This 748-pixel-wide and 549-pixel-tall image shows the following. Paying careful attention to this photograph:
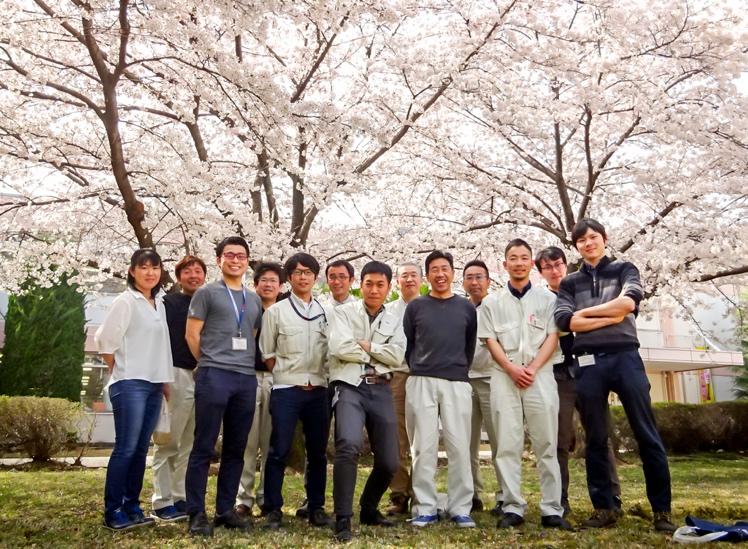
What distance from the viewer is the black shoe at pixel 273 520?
3.98 m

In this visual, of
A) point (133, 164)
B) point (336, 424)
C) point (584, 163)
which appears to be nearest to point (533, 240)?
point (584, 163)

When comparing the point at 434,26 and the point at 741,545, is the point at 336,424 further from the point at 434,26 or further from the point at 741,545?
the point at 434,26

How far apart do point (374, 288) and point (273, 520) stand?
5.45 ft

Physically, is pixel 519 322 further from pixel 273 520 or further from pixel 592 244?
pixel 273 520

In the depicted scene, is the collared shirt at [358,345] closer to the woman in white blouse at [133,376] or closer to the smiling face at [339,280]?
the smiling face at [339,280]

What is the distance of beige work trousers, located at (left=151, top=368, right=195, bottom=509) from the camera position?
4.57 metres

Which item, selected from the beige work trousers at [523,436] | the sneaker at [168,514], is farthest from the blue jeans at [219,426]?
the beige work trousers at [523,436]

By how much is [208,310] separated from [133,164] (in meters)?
4.34

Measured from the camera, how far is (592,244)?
13.7ft

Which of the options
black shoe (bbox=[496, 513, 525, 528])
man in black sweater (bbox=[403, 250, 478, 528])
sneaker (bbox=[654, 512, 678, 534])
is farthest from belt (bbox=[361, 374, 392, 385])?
sneaker (bbox=[654, 512, 678, 534])

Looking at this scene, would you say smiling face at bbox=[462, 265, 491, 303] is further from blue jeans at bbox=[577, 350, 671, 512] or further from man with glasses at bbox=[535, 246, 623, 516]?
blue jeans at bbox=[577, 350, 671, 512]

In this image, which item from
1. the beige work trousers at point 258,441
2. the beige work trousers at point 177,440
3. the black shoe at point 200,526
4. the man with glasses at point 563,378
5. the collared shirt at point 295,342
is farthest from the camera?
the beige work trousers at point 258,441

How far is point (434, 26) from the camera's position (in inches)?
337

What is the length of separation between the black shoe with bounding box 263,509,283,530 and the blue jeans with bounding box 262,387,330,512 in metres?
0.03
